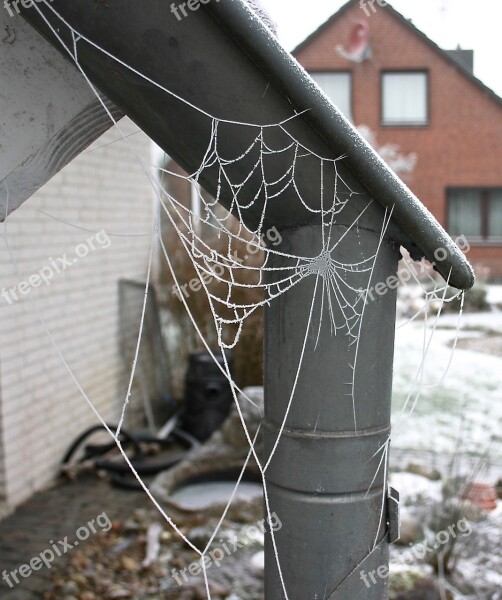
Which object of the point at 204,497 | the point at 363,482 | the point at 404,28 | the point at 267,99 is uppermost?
the point at 404,28

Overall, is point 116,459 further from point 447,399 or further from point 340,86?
point 340,86

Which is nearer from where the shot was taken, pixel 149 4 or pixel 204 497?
pixel 149 4

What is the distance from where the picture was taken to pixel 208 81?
115 centimetres

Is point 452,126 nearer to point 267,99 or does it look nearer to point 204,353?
point 204,353

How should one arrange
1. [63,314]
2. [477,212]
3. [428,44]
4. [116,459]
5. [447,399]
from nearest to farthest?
[63,314] → [116,459] → [447,399] → [428,44] → [477,212]

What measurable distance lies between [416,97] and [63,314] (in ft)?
45.5

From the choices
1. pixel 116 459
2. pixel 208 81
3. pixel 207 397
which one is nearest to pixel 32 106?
pixel 208 81

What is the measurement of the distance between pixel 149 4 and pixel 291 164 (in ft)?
1.15

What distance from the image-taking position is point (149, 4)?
1.09 metres

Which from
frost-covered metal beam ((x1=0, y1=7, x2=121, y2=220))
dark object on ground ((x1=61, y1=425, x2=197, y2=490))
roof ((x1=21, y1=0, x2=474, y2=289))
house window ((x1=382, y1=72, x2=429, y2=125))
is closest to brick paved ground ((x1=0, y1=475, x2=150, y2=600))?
dark object on ground ((x1=61, y1=425, x2=197, y2=490))

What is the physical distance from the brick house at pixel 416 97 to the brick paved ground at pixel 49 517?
43.1ft

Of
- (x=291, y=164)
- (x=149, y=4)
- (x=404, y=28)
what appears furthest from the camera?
(x=404, y=28)

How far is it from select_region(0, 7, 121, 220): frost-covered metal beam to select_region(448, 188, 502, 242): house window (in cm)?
1695

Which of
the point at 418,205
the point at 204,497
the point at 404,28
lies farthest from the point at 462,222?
the point at 418,205
